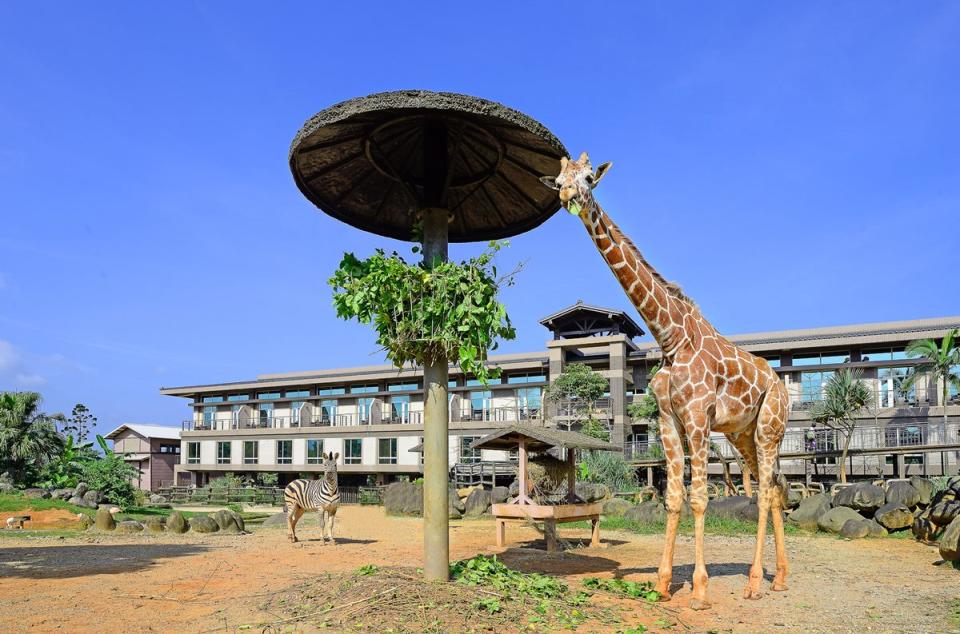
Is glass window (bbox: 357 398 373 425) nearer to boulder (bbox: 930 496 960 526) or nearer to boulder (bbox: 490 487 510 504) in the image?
boulder (bbox: 490 487 510 504)

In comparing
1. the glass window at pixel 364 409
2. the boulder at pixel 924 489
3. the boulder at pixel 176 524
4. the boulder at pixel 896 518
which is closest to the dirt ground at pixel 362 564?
the boulder at pixel 176 524

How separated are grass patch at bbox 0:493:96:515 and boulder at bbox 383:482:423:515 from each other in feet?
34.6

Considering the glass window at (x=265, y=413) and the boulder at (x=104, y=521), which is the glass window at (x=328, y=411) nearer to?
the glass window at (x=265, y=413)

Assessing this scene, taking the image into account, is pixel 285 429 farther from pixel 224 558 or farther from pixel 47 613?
pixel 47 613

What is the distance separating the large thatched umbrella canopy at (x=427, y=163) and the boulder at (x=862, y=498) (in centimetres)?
1600

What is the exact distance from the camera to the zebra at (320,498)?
1605 centimetres

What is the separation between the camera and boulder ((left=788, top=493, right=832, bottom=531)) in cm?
1955

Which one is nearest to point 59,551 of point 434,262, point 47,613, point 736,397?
point 47,613

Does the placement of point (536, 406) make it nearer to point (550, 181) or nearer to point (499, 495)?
point (499, 495)

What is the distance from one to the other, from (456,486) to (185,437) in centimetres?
2707

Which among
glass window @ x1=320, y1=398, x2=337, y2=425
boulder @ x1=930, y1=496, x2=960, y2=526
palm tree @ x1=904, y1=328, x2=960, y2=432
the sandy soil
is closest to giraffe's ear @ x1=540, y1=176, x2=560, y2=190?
boulder @ x1=930, y1=496, x2=960, y2=526

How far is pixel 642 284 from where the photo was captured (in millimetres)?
8766

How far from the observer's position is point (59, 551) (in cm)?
1434

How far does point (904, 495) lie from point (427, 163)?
18.0 metres
